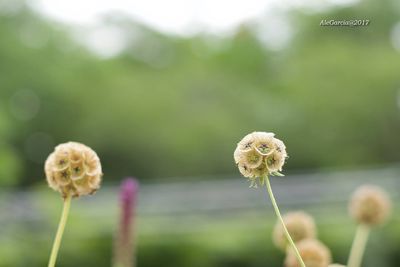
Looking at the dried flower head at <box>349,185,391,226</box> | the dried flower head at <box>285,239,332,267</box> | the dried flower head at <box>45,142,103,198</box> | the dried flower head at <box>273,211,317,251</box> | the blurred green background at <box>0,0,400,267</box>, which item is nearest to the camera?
the dried flower head at <box>45,142,103,198</box>

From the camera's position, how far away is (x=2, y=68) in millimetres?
15469

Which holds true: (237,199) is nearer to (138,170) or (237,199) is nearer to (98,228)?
(98,228)

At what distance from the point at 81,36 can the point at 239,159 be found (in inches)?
621

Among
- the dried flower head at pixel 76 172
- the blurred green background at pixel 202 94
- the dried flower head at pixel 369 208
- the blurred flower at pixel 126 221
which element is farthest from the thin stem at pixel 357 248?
the blurred green background at pixel 202 94

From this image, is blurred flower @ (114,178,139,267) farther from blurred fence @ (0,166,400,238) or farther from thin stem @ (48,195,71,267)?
blurred fence @ (0,166,400,238)

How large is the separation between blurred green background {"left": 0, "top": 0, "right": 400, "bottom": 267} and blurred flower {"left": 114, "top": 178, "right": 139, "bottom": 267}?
13025 millimetres

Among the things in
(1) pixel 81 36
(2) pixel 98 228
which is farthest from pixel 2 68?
(2) pixel 98 228

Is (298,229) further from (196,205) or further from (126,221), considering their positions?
(196,205)

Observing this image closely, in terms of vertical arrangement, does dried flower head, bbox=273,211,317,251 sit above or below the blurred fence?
below

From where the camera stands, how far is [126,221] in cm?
178

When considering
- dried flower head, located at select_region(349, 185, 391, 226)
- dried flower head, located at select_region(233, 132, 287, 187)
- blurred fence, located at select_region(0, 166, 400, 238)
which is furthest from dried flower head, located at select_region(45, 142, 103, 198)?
blurred fence, located at select_region(0, 166, 400, 238)

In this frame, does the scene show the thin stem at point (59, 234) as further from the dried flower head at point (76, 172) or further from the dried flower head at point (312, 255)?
the dried flower head at point (312, 255)

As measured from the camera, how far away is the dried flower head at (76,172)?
137cm

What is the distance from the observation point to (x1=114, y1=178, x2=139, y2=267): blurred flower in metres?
1.76
